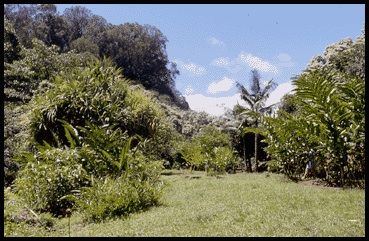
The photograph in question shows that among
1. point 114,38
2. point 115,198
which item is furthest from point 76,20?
point 115,198

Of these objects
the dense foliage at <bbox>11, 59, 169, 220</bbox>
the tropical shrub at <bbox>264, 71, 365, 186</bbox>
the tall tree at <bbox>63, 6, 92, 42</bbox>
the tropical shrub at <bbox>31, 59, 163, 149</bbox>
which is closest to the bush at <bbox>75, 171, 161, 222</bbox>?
the dense foliage at <bbox>11, 59, 169, 220</bbox>

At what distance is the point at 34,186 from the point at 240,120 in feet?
85.4

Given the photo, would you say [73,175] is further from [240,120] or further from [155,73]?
[155,73]

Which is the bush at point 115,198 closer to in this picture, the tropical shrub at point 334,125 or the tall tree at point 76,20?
the tropical shrub at point 334,125

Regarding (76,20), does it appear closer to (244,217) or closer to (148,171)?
(148,171)

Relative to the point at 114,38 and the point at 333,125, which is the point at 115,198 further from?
the point at 114,38

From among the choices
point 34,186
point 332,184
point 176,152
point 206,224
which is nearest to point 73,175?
point 34,186

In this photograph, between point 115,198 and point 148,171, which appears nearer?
point 115,198

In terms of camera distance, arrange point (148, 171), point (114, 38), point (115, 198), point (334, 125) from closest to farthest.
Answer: point (115, 198)
point (148, 171)
point (334, 125)
point (114, 38)

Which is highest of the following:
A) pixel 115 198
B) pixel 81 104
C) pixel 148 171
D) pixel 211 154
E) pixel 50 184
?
pixel 81 104

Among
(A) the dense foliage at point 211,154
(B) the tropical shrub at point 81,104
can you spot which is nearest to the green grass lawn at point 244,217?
(B) the tropical shrub at point 81,104

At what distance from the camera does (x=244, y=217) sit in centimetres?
773

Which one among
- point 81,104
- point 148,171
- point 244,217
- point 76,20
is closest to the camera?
point 244,217

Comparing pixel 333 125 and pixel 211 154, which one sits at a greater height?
pixel 333 125
